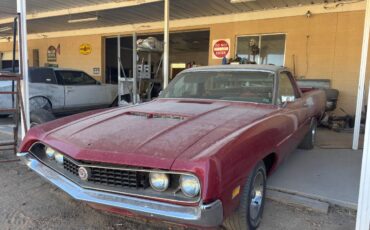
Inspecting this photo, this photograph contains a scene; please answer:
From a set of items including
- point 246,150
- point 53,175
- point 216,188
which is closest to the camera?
point 216,188

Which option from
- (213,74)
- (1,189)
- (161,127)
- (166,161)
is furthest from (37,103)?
(166,161)

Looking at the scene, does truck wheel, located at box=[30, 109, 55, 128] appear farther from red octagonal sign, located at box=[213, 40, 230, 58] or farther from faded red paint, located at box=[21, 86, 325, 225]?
red octagonal sign, located at box=[213, 40, 230, 58]

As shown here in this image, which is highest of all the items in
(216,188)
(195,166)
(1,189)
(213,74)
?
(213,74)

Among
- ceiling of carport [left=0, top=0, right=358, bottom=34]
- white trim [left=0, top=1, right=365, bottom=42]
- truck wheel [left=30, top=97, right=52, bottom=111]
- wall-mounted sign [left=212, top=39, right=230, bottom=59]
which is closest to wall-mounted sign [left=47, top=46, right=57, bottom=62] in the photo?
white trim [left=0, top=1, right=365, bottom=42]

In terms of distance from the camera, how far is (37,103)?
797 cm

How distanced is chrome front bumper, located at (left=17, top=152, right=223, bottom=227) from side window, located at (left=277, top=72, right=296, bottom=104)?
210cm

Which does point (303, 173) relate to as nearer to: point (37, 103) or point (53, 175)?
point (53, 175)

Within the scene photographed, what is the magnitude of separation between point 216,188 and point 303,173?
8.87 feet

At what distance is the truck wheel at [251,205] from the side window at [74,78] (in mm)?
7205

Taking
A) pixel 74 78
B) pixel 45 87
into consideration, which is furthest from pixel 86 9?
pixel 45 87

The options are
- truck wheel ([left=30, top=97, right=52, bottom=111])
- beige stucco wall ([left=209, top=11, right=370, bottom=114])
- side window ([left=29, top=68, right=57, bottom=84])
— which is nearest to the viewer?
truck wheel ([left=30, top=97, right=52, bottom=111])

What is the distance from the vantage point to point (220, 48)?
35.4 ft

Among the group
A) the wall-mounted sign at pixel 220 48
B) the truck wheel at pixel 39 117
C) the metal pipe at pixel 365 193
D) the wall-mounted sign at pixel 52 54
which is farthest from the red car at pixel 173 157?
the wall-mounted sign at pixel 52 54

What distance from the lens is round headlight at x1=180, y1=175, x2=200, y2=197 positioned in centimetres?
209
